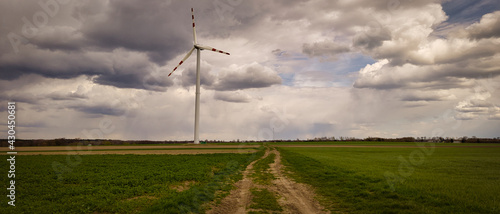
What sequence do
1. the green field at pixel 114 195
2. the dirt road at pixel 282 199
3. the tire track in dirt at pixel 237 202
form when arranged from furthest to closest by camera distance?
the dirt road at pixel 282 199 < the tire track in dirt at pixel 237 202 < the green field at pixel 114 195

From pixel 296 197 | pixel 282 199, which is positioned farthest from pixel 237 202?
pixel 296 197

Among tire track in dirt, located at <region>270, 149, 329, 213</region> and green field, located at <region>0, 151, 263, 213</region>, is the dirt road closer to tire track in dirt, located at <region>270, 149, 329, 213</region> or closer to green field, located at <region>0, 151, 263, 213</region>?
tire track in dirt, located at <region>270, 149, 329, 213</region>

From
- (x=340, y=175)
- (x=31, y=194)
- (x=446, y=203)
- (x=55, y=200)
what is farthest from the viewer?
(x=340, y=175)

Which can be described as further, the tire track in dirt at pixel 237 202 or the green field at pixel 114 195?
the tire track in dirt at pixel 237 202

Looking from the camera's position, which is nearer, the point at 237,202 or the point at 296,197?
the point at 237,202

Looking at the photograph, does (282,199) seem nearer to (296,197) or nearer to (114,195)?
(296,197)

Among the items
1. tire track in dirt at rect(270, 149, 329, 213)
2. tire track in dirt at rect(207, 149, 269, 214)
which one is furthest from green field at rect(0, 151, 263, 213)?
tire track in dirt at rect(270, 149, 329, 213)

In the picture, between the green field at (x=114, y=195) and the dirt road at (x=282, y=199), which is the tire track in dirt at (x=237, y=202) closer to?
the dirt road at (x=282, y=199)

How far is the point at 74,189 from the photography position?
60.5 ft

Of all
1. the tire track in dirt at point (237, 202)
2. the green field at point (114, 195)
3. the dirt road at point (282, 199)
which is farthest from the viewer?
the dirt road at point (282, 199)

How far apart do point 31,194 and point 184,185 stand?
405 inches

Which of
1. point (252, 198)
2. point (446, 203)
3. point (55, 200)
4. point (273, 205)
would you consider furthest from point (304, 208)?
point (55, 200)

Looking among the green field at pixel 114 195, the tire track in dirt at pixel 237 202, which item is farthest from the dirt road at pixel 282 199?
the green field at pixel 114 195

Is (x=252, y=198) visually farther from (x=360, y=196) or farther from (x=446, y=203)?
(x=446, y=203)
